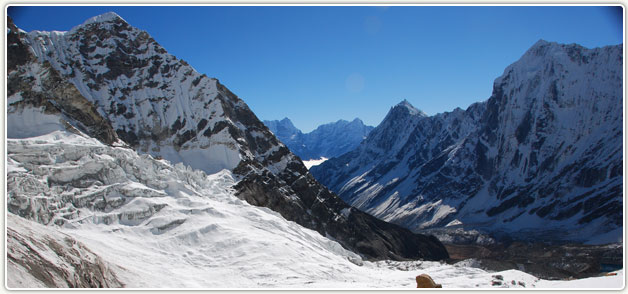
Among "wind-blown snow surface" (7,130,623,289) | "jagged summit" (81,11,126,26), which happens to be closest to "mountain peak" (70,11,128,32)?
"jagged summit" (81,11,126,26)

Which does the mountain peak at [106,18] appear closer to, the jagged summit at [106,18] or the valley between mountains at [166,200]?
the jagged summit at [106,18]

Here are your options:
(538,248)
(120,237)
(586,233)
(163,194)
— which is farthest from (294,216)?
(586,233)

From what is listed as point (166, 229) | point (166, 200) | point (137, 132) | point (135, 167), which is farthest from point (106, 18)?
point (166, 229)

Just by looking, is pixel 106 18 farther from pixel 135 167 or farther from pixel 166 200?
pixel 166 200

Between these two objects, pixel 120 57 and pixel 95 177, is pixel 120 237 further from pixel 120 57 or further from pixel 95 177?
pixel 120 57

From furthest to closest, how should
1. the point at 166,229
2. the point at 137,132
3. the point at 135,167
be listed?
the point at 137,132 < the point at 135,167 < the point at 166,229

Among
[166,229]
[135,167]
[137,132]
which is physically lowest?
[166,229]
